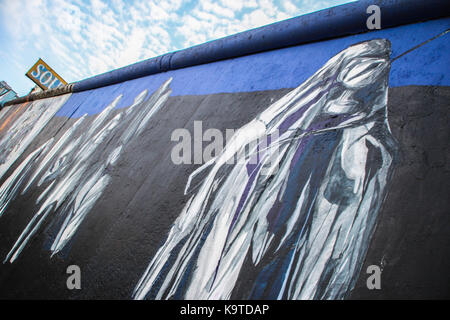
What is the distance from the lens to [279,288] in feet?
4.11

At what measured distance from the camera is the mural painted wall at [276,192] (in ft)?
3.92

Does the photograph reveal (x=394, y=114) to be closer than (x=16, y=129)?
Yes

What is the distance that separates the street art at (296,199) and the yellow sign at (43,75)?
37.1 feet

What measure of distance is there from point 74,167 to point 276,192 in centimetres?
319

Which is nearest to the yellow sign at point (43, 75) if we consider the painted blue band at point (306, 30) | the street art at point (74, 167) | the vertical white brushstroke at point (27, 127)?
the vertical white brushstroke at point (27, 127)

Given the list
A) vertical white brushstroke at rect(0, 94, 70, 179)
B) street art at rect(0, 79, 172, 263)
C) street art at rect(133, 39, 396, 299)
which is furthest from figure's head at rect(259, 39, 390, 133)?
vertical white brushstroke at rect(0, 94, 70, 179)

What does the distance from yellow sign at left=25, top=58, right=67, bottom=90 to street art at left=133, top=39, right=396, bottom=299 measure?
37.1 feet

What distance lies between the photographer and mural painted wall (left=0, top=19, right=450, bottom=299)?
47.0 inches

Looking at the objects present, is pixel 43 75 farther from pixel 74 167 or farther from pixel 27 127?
pixel 74 167
